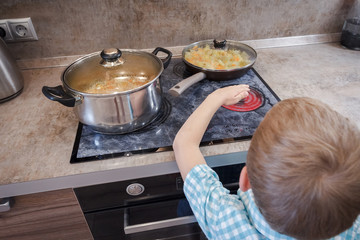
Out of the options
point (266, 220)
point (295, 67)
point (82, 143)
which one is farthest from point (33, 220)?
point (295, 67)

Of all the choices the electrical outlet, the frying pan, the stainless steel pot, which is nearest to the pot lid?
the stainless steel pot

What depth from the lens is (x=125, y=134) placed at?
0.76 meters

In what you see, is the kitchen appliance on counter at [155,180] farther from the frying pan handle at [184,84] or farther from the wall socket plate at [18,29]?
the wall socket plate at [18,29]

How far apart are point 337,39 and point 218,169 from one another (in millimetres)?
1042

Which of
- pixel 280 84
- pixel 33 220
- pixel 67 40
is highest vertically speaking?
pixel 67 40

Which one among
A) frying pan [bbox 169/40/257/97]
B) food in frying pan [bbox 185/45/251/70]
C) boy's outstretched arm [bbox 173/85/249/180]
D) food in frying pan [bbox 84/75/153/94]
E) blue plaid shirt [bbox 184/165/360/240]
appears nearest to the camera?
blue plaid shirt [bbox 184/165/360/240]

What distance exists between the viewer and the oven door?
0.77 metres

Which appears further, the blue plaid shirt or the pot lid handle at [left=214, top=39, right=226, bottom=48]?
the pot lid handle at [left=214, top=39, right=226, bottom=48]

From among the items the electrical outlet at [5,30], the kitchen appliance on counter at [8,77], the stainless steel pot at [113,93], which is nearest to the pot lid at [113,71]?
the stainless steel pot at [113,93]

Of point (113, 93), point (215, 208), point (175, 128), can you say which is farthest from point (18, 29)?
point (215, 208)

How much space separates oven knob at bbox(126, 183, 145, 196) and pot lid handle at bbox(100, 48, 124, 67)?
36 cm

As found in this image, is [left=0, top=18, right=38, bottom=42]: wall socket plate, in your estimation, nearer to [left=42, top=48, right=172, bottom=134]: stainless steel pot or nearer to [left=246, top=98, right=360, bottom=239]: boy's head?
[left=42, top=48, right=172, bottom=134]: stainless steel pot

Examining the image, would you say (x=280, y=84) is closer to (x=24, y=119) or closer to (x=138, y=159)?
(x=138, y=159)

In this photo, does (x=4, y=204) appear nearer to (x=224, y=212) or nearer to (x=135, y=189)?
(x=135, y=189)
